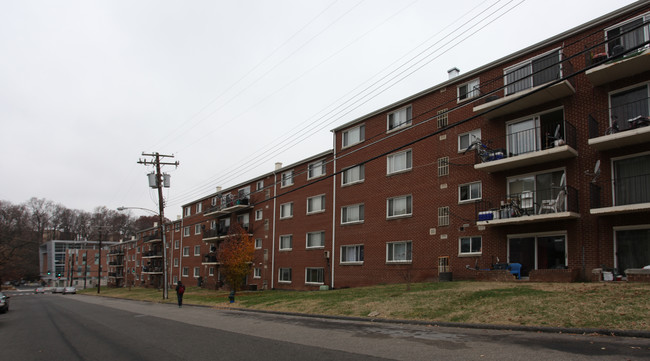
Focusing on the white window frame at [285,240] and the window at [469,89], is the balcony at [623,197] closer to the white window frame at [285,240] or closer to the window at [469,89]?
the window at [469,89]

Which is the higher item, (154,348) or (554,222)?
(554,222)

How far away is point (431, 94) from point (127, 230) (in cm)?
11762

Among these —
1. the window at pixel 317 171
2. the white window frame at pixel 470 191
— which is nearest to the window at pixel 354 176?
the window at pixel 317 171

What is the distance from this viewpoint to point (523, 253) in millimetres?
19484

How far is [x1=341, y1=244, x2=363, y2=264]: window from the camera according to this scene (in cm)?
2831

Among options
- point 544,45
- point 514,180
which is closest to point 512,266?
point 514,180

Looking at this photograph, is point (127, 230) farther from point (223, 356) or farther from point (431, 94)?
point (223, 356)

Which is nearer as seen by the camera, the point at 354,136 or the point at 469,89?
the point at 469,89

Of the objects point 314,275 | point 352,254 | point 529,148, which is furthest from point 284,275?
point 529,148

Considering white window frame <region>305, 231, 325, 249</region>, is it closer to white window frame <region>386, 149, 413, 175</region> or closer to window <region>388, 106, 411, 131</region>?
white window frame <region>386, 149, 413, 175</region>

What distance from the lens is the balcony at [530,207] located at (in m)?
17.7

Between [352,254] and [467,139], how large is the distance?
34.8 ft

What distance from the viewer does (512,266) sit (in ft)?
63.2

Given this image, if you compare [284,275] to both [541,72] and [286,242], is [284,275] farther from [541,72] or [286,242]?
[541,72]
